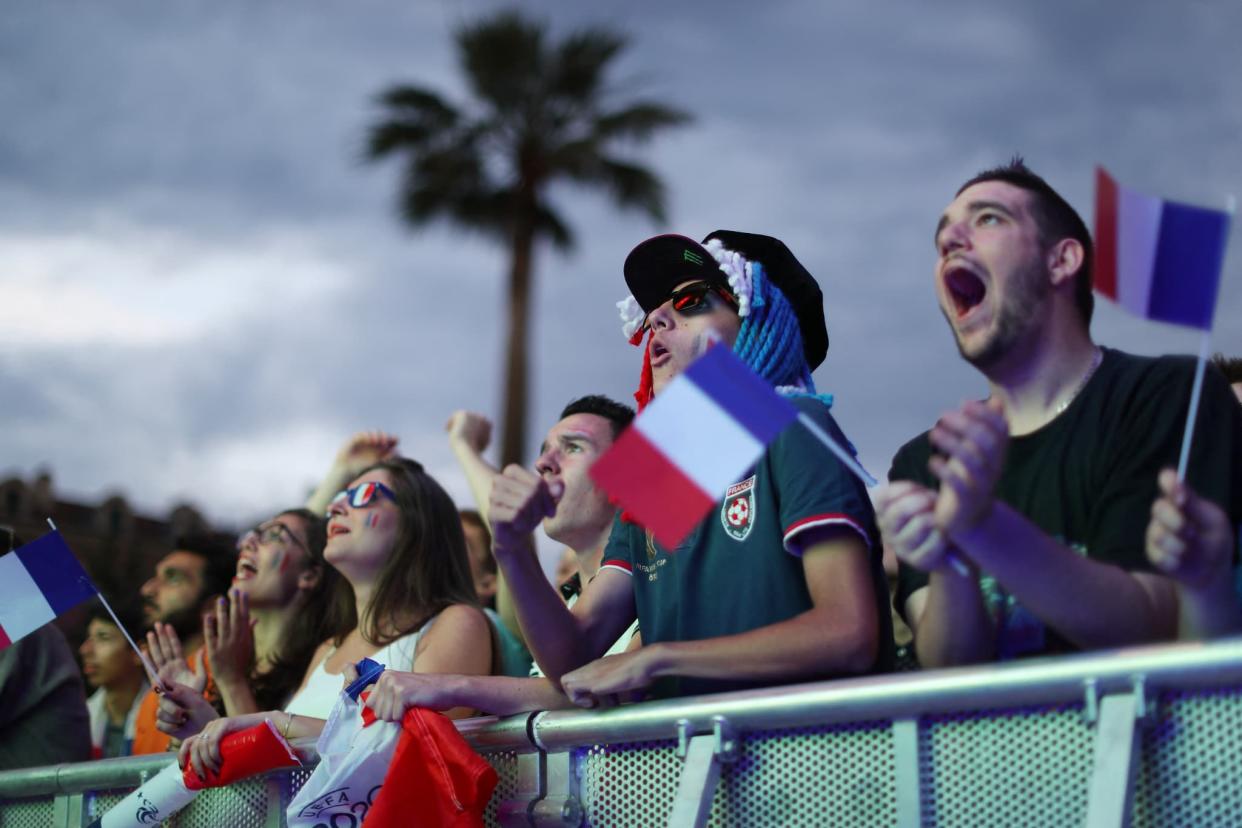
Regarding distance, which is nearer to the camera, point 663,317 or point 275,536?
point 663,317

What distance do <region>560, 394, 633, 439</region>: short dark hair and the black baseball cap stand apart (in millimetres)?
911

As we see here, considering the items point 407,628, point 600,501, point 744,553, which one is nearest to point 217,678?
point 407,628

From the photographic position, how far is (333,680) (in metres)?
4.36

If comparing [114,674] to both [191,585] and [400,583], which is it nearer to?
[191,585]

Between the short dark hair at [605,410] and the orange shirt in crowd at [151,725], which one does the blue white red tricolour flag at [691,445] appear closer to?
the short dark hair at [605,410]

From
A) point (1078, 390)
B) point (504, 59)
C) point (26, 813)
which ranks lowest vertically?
point (26, 813)

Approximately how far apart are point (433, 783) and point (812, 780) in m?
0.90

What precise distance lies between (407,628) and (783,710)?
2.08m

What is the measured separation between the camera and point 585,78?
18172 millimetres

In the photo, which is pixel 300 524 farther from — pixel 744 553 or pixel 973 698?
pixel 973 698

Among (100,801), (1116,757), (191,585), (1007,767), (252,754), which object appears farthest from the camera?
(191,585)

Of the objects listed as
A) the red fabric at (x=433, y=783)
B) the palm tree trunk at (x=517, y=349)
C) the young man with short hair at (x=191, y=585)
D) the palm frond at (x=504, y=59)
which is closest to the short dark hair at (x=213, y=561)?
the young man with short hair at (x=191, y=585)

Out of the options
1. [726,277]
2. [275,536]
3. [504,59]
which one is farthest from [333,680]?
[504,59]

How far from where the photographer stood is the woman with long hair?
416 centimetres
